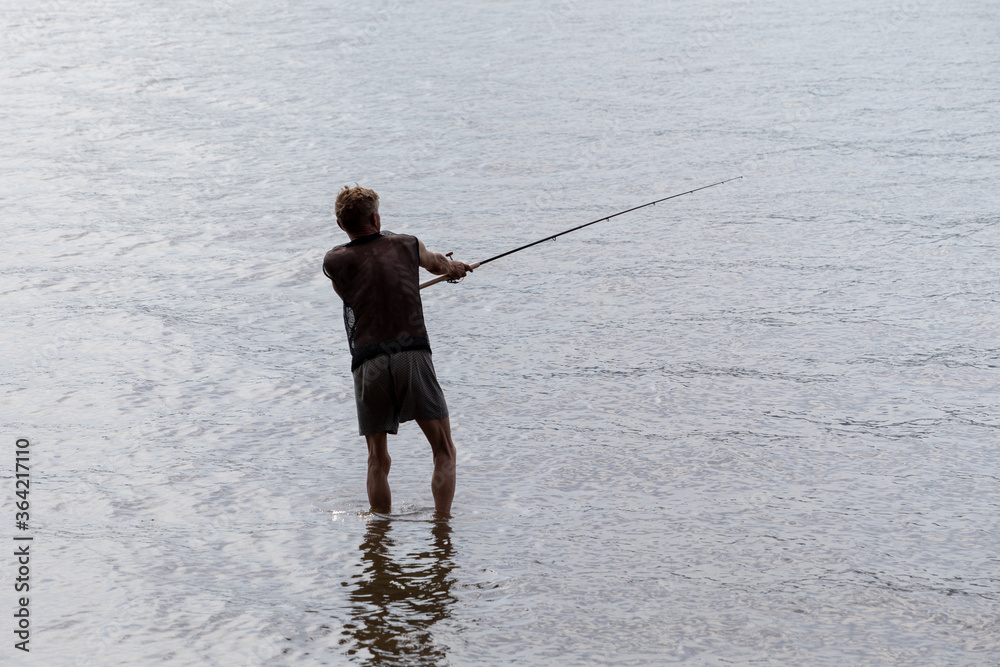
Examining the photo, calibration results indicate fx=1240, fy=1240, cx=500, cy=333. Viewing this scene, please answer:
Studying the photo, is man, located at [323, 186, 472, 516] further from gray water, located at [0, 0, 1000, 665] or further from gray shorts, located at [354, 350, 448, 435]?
gray water, located at [0, 0, 1000, 665]

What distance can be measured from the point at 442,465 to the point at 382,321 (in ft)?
2.42

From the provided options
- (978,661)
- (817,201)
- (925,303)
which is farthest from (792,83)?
(978,661)

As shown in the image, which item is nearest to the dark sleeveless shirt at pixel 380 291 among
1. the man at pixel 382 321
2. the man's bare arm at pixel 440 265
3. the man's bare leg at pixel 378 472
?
the man at pixel 382 321

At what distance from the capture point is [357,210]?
557cm

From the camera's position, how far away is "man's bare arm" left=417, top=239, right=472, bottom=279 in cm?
578

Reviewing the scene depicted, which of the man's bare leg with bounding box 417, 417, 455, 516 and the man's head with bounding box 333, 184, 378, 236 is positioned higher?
the man's head with bounding box 333, 184, 378, 236

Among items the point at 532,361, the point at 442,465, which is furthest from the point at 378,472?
the point at 532,361

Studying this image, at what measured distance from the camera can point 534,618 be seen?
4.85m

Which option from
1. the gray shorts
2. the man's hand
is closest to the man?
the gray shorts

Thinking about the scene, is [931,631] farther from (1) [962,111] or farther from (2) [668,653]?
(1) [962,111]

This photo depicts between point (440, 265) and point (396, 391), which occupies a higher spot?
point (440, 265)

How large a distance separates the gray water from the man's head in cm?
136

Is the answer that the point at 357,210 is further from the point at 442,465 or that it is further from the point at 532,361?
the point at 532,361

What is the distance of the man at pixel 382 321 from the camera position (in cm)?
558
